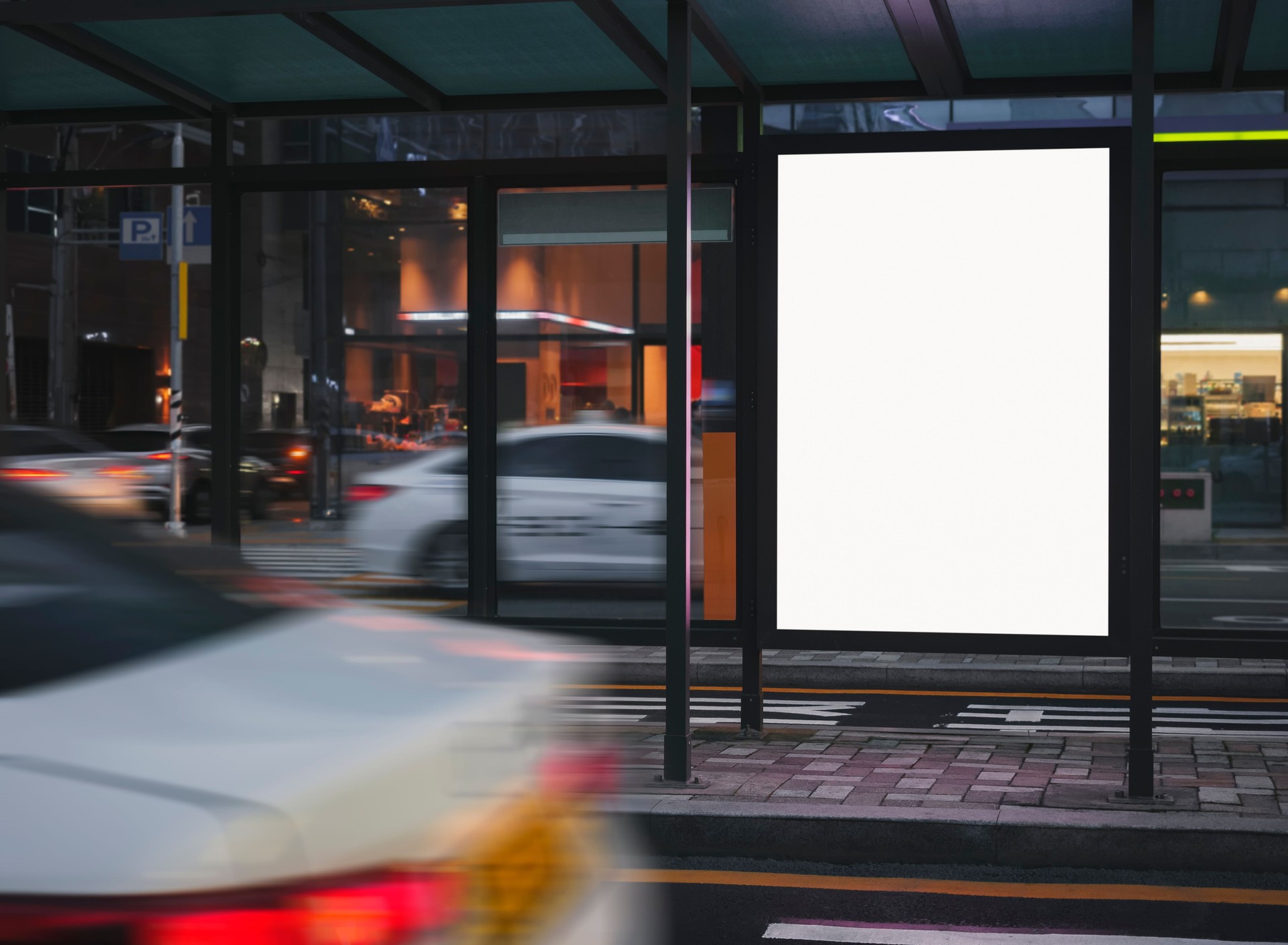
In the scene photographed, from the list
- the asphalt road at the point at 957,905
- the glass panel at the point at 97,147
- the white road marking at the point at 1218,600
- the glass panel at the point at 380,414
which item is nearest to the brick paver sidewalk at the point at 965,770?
the asphalt road at the point at 957,905

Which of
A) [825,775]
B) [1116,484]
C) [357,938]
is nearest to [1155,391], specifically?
[1116,484]

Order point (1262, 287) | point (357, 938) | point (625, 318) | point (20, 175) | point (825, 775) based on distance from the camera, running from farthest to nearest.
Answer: point (1262, 287) < point (625, 318) < point (20, 175) < point (825, 775) < point (357, 938)

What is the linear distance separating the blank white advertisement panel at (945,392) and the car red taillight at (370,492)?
6.65m

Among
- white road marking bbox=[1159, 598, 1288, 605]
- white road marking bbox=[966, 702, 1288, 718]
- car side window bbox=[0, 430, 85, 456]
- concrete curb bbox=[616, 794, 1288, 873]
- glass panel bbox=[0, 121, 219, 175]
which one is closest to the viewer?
concrete curb bbox=[616, 794, 1288, 873]

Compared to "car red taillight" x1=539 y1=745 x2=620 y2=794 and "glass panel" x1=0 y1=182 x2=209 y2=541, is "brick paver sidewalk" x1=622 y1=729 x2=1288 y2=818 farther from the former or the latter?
"glass panel" x1=0 y1=182 x2=209 y2=541

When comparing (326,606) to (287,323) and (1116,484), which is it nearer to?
(1116,484)

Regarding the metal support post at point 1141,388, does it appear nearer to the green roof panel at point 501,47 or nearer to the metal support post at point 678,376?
the metal support post at point 678,376

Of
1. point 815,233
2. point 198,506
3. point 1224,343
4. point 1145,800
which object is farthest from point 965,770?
point 198,506

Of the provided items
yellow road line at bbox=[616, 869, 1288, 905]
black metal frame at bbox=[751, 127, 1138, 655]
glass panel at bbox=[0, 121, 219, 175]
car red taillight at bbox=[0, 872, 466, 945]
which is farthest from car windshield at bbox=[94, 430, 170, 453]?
car red taillight at bbox=[0, 872, 466, 945]

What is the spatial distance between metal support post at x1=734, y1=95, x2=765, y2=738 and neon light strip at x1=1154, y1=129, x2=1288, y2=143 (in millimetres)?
1869

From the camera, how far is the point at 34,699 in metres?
2.16

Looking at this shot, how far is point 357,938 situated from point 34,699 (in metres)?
0.62

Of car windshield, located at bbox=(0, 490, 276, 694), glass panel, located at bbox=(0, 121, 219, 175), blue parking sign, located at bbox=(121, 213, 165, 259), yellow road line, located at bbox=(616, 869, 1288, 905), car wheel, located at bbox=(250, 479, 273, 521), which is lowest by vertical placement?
yellow road line, located at bbox=(616, 869, 1288, 905)

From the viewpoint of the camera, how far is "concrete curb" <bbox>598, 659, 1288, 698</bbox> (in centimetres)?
901
